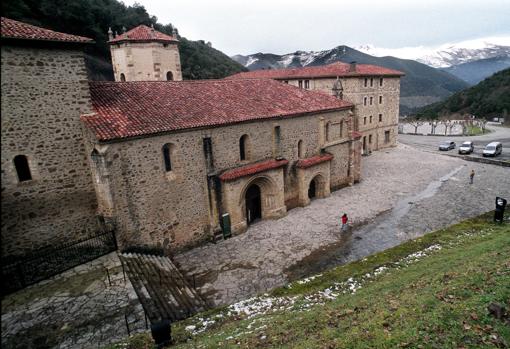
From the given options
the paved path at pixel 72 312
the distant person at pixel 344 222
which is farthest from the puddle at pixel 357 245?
the paved path at pixel 72 312

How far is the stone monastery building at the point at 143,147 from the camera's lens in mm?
12344

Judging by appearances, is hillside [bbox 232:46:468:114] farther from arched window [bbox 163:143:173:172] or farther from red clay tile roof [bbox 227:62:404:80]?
arched window [bbox 163:143:173:172]

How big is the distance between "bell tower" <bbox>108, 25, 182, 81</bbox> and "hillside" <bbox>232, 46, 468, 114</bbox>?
397ft

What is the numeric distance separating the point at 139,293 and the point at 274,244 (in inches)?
299

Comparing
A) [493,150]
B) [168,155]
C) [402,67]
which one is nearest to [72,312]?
[168,155]

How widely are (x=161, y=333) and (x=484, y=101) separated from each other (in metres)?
95.7

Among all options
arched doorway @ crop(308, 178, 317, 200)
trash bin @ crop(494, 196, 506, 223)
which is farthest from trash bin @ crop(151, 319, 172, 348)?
trash bin @ crop(494, 196, 506, 223)

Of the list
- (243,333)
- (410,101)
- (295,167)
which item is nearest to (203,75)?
(295,167)

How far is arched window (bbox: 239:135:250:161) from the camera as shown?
63.3 feet

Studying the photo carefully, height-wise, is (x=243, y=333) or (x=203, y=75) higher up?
(x=203, y=75)

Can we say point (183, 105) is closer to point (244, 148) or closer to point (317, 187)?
point (244, 148)

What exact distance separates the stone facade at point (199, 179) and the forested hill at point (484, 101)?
68.7m

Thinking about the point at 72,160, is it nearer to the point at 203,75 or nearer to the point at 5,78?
the point at 5,78

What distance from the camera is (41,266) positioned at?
1253cm
